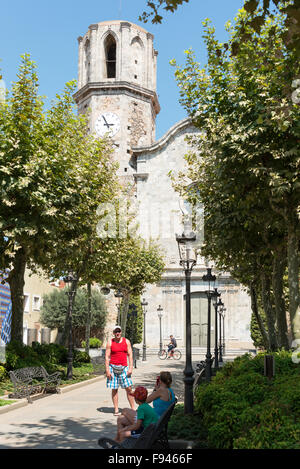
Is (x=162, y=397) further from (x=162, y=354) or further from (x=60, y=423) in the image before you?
(x=162, y=354)

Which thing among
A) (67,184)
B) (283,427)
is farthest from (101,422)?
(67,184)

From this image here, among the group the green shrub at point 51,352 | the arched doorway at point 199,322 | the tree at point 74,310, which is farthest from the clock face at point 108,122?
the green shrub at point 51,352

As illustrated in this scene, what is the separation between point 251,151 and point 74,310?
28832mm

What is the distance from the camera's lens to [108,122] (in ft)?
140

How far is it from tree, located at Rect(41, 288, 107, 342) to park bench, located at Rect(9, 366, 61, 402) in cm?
2269

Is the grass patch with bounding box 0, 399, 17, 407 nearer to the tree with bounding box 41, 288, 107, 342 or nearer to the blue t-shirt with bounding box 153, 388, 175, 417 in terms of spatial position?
the blue t-shirt with bounding box 153, 388, 175, 417

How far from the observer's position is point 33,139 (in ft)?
51.9

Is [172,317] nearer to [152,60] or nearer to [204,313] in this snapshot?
[204,313]

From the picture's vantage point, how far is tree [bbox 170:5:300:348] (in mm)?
11734

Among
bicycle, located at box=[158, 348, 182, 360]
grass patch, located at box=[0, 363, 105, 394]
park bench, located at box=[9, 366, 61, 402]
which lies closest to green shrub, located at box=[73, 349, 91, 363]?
grass patch, located at box=[0, 363, 105, 394]

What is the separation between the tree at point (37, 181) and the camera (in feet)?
49.1

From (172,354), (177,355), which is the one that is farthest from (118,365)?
(177,355)

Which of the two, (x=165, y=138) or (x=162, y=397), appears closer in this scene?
(x=162, y=397)

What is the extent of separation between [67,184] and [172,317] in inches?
971
